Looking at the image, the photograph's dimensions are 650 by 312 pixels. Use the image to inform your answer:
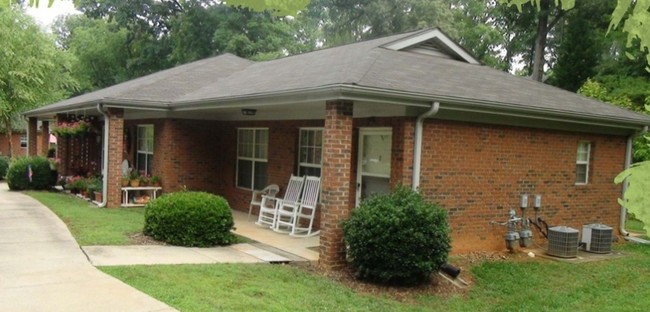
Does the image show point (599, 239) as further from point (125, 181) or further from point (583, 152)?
point (125, 181)

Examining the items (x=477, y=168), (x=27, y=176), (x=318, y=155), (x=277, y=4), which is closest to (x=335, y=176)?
(x=477, y=168)

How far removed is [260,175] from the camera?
1327 cm

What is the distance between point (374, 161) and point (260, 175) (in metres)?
4.17

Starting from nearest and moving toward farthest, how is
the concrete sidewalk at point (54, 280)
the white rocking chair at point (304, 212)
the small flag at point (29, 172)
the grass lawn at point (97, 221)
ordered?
the concrete sidewalk at point (54, 280) < the grass lawn at point (97, 221) < the white rocking chair at point (304, 212) < the small flag at point (29, 172)

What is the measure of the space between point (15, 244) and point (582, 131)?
10.5 metres

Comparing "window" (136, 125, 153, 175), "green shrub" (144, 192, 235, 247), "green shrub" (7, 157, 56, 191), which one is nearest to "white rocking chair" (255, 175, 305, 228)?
"green shrub" (144, 192, 235, 247)

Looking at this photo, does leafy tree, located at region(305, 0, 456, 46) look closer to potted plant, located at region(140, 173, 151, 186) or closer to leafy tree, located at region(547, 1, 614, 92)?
leafy tree, located at region(547, 1, 614, 92)

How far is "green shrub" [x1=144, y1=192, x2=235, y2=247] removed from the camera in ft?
29.0

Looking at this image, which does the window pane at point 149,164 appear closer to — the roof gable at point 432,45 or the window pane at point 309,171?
the window pane at point 309,171

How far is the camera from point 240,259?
26.3 feet

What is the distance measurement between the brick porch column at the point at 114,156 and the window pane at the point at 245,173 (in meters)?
2.87

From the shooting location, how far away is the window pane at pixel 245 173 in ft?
44.7

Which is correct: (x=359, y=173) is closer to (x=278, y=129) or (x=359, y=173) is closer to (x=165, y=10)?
(x=278, y=129)

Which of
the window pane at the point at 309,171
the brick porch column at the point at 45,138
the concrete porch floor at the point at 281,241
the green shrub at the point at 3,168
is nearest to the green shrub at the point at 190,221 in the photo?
the concrete porch floor at the point at 281,241
